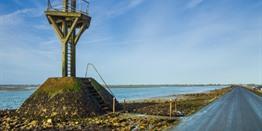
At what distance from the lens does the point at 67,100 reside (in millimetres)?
25609

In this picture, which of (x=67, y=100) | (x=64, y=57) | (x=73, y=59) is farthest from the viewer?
(x=73, y=59)

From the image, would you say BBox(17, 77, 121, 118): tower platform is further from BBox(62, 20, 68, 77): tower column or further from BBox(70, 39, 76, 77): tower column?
BBox(70, 39, 76, 77): tower column

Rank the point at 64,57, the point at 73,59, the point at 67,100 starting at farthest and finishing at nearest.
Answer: the point at 73,59 < the point at 64,57 < the point at 67,100

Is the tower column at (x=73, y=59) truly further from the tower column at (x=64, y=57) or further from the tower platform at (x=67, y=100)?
the tower platform at (x=67, y=100)

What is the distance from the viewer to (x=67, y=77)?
91.4 feet

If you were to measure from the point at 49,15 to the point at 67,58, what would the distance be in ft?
12.8

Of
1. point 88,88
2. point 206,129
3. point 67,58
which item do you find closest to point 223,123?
point 206,129

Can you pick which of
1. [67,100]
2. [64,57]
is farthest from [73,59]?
[67,100]

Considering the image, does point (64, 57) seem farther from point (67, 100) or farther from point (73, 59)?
point (67, 100)

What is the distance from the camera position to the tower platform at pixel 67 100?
24.9 m

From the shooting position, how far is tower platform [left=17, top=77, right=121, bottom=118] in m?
24.9

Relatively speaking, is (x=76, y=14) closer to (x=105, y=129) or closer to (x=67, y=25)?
(x=67, y=25)

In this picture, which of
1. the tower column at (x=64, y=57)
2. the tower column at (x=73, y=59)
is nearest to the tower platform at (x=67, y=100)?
the tower column at (x=64, y=57)

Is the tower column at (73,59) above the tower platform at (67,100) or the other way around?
above
